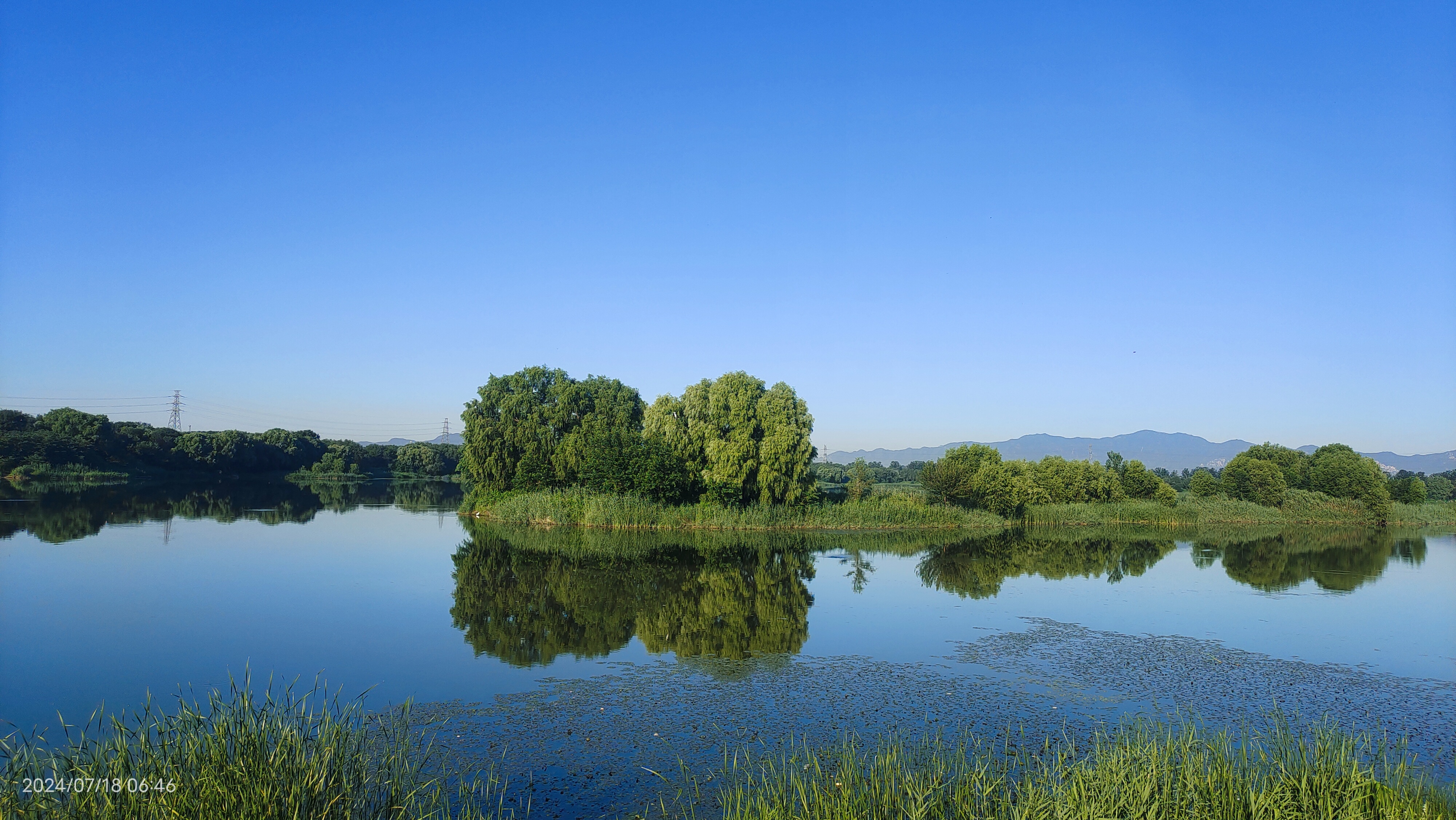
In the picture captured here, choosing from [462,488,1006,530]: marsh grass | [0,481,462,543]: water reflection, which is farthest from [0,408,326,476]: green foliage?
[462,488,1006,530]: marsh grass

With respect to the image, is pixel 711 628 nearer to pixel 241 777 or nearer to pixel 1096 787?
pixel 1096 787

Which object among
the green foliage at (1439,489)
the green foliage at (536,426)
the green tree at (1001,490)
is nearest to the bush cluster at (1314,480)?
the green foliage at (1439,489)

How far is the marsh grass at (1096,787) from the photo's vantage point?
6.04 meters

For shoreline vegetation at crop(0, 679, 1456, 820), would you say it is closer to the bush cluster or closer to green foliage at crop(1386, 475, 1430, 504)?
the bush cluster

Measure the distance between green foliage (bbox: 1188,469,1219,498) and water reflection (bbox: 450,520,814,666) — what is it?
3970 cm

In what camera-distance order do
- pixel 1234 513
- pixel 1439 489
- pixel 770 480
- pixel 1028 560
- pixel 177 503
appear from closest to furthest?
pixel 1028 560 < pixel 770 480 < pixel 177 503 < pixel 1234 513 < pixel 1439 489

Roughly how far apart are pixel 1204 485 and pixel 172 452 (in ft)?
302

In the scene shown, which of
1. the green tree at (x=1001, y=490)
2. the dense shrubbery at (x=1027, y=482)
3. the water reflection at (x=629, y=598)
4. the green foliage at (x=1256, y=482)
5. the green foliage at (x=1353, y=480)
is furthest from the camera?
the green foliage at (x=1256, y=482)

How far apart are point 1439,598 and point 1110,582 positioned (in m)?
8.28

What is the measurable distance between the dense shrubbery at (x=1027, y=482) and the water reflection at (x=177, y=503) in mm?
32290

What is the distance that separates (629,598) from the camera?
1838 cm

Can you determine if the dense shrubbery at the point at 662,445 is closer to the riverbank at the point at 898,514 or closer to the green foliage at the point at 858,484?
the riverbank at the point at 898,514

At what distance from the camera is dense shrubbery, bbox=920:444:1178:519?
43344mm

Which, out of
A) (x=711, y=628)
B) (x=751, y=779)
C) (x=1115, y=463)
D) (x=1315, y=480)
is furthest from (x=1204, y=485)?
(x=751, y=779)
